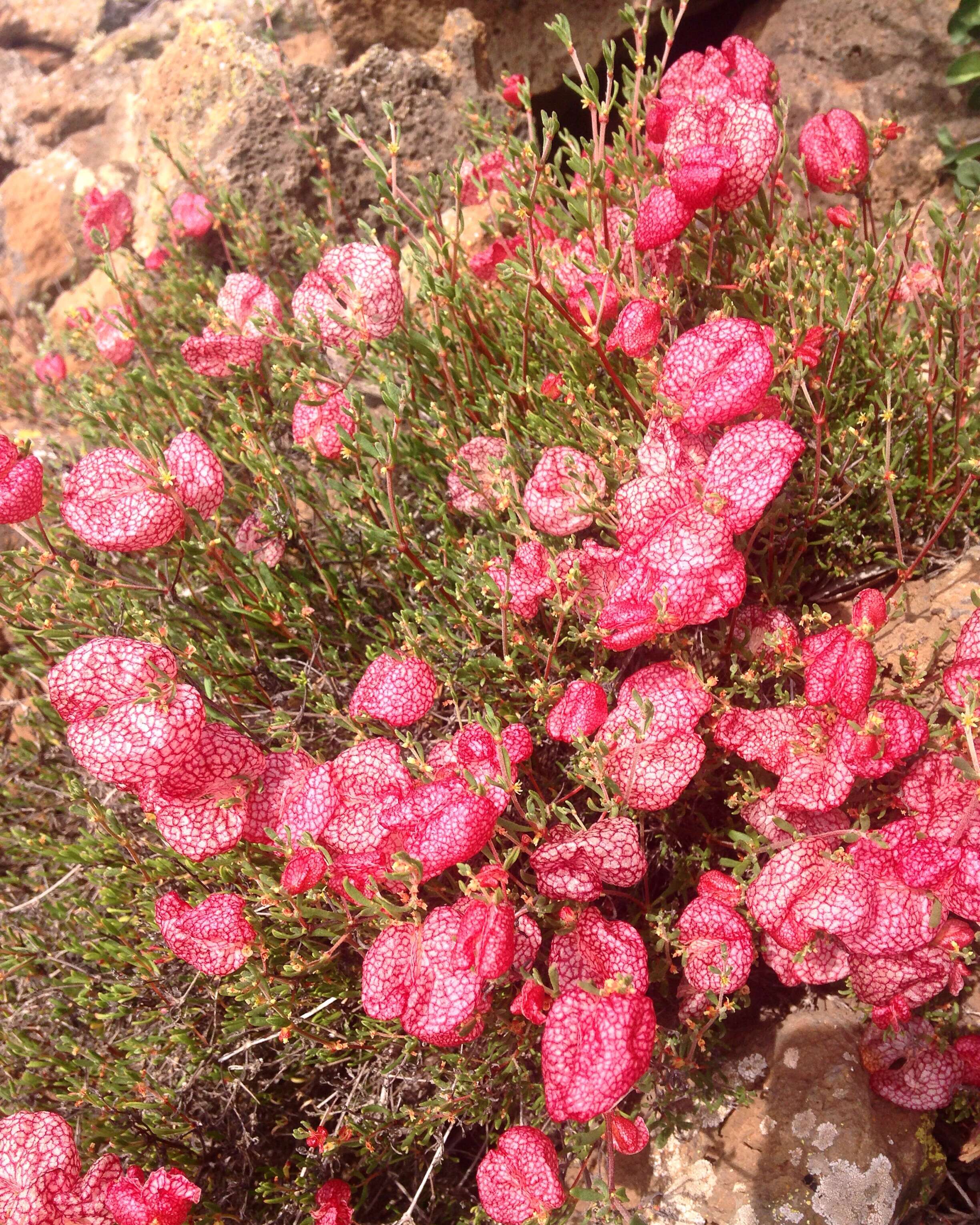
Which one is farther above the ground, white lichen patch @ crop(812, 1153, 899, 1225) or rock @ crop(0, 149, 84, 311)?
rock @ crop(0, 149, 84, 311)

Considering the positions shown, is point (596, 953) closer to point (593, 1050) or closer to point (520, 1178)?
point (593, 1050)

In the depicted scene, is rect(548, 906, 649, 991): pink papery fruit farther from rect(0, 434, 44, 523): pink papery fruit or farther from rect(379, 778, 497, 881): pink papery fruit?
rect(0, 434, 44, 523): pink papery fruit

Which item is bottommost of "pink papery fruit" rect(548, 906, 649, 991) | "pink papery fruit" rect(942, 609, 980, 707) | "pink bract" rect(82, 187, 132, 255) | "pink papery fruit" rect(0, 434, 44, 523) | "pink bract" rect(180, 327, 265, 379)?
"pink papery fruit" rect(548, 906, 649, 991)

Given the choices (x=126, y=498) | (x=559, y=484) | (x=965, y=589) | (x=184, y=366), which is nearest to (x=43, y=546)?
(x=126, y=498)

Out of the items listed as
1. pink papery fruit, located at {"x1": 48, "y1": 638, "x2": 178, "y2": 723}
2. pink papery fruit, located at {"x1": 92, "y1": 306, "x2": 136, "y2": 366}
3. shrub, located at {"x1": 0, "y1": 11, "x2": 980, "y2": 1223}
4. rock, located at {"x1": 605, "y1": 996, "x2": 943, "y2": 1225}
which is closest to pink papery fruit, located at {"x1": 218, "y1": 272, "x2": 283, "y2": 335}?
shrub, located at {"x1": 0, "y1": 11, "x2": 980, "y2": 1223}

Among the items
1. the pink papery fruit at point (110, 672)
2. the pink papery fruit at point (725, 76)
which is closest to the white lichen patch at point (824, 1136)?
the pink papery fruit at point (110, 672)
